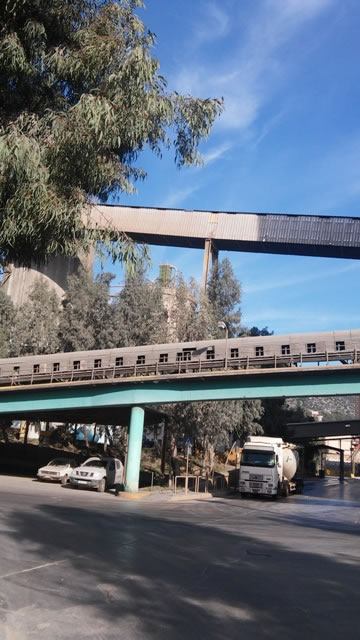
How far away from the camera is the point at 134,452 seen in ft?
96.8

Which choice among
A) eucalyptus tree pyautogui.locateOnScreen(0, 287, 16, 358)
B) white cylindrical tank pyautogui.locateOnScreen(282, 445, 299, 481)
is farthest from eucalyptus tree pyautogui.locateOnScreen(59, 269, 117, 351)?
white cylindrical tank pyautogui.locateOnScreen(282, 445, 299, 481)

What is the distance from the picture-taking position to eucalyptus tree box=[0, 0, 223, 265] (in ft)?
24.1

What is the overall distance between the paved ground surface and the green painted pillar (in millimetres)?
15050

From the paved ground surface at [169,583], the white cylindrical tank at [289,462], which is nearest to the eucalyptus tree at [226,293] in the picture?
the white cylindrical tank at [289,462]

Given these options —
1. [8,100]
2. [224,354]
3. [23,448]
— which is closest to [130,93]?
[8,100]

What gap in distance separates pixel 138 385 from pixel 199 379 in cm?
329

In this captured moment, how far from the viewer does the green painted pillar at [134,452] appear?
2834 centimetres

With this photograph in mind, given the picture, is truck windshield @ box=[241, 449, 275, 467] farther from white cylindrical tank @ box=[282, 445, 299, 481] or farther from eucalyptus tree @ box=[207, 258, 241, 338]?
eucalyptus tree @ box=[207, 258, 241, 338]

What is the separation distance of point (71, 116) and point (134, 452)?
78.8 feet

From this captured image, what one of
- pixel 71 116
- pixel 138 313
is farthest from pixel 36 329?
pixel 71 116

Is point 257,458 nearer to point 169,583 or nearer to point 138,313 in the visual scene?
point 138,313

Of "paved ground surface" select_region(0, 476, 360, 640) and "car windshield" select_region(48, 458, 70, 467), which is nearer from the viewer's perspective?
"paved ground surface" select_region(0, 476, 360, 640)

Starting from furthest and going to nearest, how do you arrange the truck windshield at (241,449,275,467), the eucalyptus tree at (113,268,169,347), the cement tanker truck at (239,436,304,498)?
the eucalyptus tree at (113,268,169,347) → the truck windshield at (241,449,275,467) → the cement tanker truck at (239,436,304,498)

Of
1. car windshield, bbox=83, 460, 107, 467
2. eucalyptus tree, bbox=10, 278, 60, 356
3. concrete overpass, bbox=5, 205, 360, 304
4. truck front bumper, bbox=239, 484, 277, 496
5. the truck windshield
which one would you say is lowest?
truck front bumper, bbox=239, 484, 277, 496
